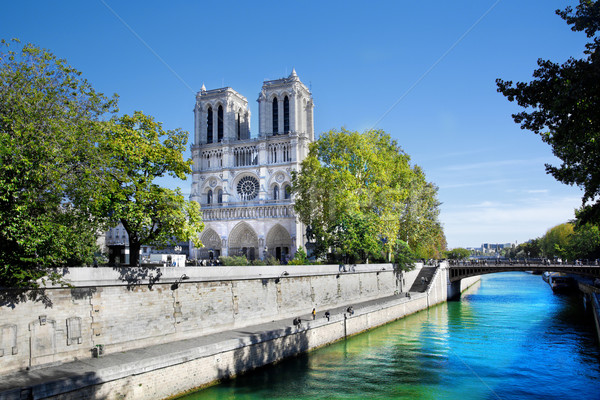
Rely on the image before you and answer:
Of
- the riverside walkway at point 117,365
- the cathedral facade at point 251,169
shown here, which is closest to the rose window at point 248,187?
the cathedral facade at point 251,169

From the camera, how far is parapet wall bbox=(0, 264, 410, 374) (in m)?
13.3

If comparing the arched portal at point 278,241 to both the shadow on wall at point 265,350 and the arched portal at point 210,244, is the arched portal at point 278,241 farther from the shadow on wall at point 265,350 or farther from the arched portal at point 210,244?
the shadow on wall at point 265,350

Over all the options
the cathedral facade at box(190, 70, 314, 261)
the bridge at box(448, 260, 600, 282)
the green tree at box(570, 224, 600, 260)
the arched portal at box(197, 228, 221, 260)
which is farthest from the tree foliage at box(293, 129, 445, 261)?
the green tree at box(570, 224, 600, 260)

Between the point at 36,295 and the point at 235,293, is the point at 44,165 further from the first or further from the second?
the point at 235,293

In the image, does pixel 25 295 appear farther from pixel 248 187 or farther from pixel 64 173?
pixel 248 187

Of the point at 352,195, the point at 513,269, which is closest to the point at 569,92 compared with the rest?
the point at 352,195

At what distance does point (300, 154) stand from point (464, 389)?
148ft

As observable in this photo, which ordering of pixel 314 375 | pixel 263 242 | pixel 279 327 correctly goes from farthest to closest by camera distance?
pixel 263 242 → pixel 279 327 → pixel 314 375

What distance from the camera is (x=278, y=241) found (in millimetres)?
58812

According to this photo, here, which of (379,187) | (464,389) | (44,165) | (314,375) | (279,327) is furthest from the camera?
(379,187)

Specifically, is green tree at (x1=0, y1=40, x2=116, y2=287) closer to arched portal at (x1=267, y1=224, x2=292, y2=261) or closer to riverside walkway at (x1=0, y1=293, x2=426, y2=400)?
riverside walkway at (x1=0, y1=293, x2=426, y2=400)

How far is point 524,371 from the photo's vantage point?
1822cm

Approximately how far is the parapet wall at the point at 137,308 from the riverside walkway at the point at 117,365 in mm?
427

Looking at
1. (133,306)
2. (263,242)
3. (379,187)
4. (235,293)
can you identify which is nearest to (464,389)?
(235,293)
